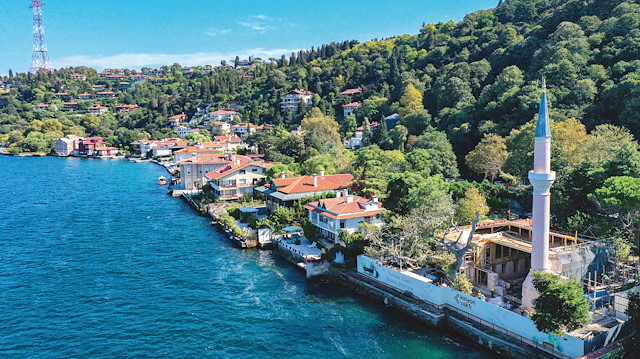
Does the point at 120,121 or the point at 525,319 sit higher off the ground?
the point at 120,121

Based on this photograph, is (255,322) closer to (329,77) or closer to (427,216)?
(427,216)

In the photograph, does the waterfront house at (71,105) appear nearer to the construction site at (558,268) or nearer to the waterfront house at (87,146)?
the waterfront house at (87,146)

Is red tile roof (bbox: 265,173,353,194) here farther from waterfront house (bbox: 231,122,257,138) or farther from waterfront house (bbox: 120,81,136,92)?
waterfront house (bbox: 120,81,136,92)

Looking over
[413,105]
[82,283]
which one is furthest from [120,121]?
[82,283]

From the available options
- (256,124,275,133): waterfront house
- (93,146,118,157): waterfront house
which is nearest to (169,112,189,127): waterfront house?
(93,146,118,157): waterfront house

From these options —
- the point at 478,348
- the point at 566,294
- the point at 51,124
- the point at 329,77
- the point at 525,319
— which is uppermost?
the point at 329,77

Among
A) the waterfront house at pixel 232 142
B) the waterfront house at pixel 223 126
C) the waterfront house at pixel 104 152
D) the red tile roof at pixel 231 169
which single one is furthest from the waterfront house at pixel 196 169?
the waterfront house at pixel 104 152
